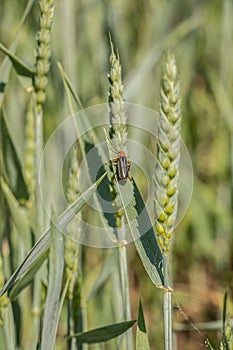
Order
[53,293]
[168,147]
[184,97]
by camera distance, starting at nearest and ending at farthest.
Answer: [168,147] → [53,293] → [184,97]

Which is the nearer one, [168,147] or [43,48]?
[168,147]

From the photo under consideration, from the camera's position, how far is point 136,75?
1.60 meters

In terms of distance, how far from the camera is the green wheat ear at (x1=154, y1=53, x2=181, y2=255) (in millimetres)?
708

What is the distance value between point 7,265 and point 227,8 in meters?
0.98

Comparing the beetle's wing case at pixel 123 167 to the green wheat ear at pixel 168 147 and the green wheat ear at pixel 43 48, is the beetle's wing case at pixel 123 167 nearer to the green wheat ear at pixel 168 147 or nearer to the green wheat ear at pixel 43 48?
the green wheat ear at pixel 168 147

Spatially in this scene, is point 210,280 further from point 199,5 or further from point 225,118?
point 199,5

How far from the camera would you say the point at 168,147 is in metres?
0.71

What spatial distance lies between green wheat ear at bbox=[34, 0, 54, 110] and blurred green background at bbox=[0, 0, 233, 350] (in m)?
0.46

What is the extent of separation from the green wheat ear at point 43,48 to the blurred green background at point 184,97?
18.2 inches

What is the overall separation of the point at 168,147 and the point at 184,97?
129 centimetres

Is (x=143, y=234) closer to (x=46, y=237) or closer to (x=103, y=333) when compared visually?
(x=46, y=237)

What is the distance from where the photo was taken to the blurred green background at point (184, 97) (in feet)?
5.24

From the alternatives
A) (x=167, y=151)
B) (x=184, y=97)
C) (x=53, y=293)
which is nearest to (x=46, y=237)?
(x=53, y=293)

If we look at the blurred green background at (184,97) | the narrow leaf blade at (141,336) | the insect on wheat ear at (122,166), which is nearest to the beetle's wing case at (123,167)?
the insect on wheat ear at (122,166)
